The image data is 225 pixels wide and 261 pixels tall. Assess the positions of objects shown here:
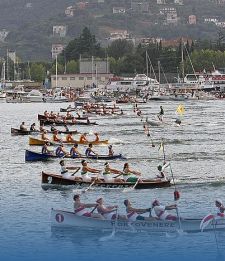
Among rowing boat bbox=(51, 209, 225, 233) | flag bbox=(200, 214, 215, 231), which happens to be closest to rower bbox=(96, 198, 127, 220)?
rowing boat bbox=(51, 209, 225, 233)

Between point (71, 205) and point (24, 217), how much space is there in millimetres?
4317

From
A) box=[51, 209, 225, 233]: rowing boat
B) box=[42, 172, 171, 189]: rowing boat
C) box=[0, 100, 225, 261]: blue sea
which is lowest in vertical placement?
box=[0, 100, 225, 261]: blue sea

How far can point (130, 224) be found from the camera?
4312 cm

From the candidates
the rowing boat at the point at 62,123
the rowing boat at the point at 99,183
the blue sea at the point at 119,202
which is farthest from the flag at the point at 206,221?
the rowing boat at the point at 62,123

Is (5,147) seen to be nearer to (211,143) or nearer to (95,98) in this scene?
(211,143)

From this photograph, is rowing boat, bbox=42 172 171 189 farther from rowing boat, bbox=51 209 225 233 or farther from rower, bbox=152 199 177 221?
rower, bbox=152 199 177 221

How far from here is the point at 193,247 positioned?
41031 millimetres

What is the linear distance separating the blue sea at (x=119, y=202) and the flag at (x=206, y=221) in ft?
1.65

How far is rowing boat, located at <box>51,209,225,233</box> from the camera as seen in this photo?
42594 mm

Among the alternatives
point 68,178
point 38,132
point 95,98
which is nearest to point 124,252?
point 68,178

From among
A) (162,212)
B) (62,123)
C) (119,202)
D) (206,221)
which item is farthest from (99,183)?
(62,123)

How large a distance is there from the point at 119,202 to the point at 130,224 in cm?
865

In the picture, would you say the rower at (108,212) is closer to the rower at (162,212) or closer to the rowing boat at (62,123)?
the rower at (162,212)

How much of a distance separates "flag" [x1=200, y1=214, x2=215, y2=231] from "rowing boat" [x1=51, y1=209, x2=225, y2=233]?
0.66ft
